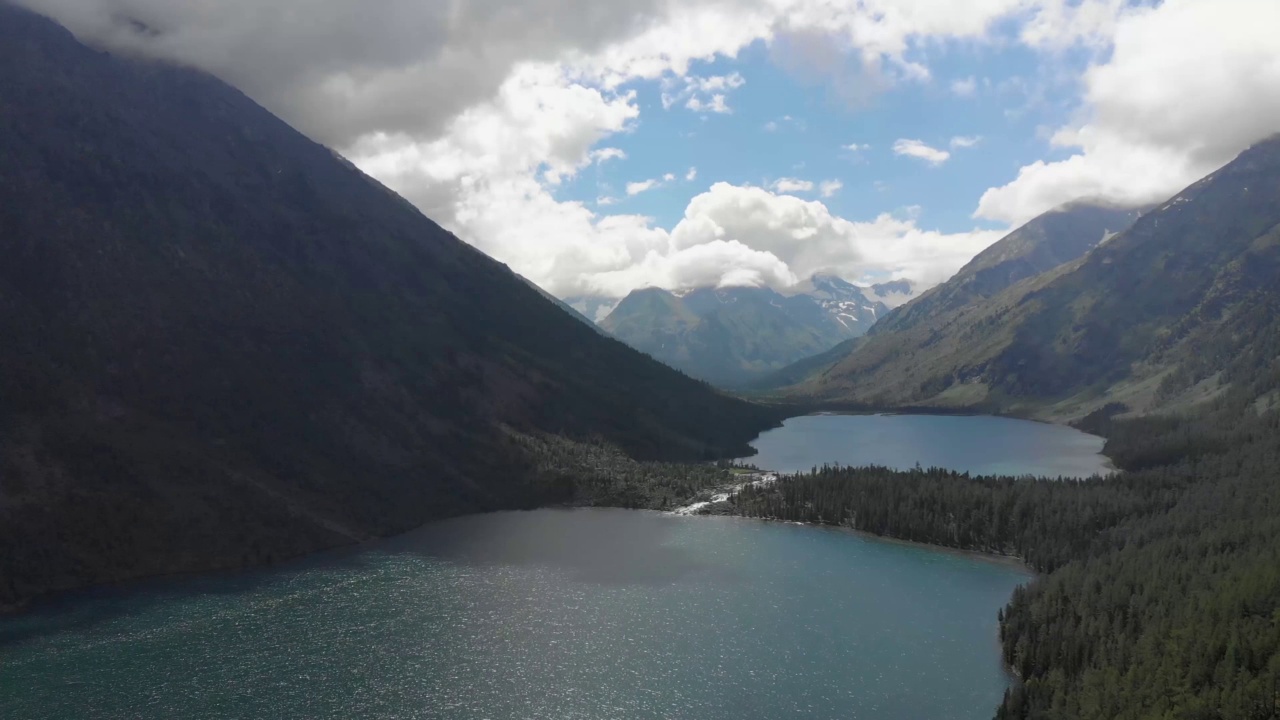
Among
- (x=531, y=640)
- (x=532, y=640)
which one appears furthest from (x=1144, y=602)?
(x=531, y=640)

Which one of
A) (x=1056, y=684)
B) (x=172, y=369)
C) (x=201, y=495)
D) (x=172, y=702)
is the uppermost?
(x=172, y=369)

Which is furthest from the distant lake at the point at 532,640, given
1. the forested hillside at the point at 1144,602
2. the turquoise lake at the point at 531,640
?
the forested hillside at the point at 1144,602

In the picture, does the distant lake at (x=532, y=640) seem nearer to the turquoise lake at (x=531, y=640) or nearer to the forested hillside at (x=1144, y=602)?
the turquoise lake at (x=531, y=640)

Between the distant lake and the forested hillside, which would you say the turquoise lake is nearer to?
the distant lake

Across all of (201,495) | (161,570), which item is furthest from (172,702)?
(201,495)

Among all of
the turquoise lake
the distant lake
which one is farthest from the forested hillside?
the distant lake

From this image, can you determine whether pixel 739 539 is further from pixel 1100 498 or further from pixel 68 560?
pixel 68 560

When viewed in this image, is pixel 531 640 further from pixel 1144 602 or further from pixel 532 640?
pixel 1144 602

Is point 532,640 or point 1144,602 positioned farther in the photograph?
point 532,640
